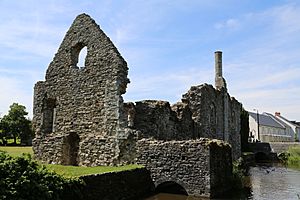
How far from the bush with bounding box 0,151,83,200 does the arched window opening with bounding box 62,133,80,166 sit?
8.15 metres

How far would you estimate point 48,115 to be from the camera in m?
19.6

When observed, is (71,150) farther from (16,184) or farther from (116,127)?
(16,184)

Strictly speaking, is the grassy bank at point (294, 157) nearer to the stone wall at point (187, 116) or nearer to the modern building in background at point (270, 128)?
the stone wall at point (187, 116)

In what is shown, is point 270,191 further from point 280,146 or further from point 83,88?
point 280,146

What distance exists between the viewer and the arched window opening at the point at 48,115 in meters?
19.4

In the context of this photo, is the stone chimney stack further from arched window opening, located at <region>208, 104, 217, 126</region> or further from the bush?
the bush

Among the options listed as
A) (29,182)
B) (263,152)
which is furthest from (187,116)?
(263,152)

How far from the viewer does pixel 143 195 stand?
548 inches

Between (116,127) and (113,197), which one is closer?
(113,197)

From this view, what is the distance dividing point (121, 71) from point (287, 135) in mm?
69312

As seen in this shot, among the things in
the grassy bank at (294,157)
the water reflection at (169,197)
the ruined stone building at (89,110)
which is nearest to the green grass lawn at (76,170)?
the water reflection at (169,197)

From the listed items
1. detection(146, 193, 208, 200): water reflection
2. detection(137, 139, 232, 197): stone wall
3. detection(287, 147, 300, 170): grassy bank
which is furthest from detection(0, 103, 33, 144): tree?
detection(146, 193, 208, 200): water reflection

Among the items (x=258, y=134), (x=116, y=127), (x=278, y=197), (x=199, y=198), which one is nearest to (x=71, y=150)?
(x=116, y=127)

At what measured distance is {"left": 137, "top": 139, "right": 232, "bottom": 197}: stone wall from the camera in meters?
13.7
